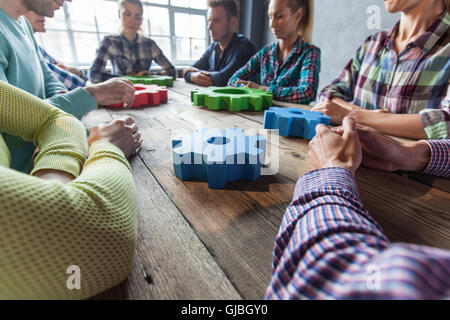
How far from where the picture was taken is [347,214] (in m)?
0.35

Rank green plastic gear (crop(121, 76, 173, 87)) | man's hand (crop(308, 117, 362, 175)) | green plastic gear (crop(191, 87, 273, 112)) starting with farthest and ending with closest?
green plastic gear (crop(121, 76, 173, 87)), green plastic gear (crop(191, 87, 273, 112)), man's hand (crop(308, 117, 362, 175))

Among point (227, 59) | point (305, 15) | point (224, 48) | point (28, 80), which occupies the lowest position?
point (28, 80)

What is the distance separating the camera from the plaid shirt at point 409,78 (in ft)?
3.20

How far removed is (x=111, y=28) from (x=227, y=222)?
495cm

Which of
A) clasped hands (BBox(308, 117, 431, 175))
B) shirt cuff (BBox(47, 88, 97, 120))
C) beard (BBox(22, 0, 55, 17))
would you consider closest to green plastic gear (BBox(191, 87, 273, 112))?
shirt cuff (BBox(47, 88, 97, 120))

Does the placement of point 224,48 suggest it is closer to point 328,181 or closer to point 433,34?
point 433,34

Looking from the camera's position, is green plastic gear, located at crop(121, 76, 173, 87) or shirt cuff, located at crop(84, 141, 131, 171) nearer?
shirt cuff, located at crop(84, 141, 131, 171)

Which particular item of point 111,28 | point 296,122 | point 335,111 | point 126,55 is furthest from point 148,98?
point 111,28

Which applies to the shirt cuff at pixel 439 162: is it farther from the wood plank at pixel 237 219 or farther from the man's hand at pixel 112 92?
the man's hand at pixel 112 92

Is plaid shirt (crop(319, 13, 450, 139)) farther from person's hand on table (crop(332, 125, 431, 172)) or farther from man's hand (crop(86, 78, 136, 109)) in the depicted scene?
man's hand (crop(86, 78, 136, 109))

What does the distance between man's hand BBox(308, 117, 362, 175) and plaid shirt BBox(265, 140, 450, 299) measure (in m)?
0.11

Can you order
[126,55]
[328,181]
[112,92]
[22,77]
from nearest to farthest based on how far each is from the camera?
[328,181]
[22,77]
[112,92]
[126,55]

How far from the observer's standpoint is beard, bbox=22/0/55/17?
3.27ft

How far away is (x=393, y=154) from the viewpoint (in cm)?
66
